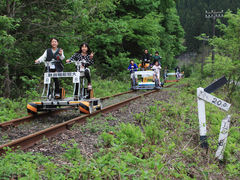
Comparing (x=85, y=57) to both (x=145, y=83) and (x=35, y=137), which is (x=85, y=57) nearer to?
(x=35, y=137)

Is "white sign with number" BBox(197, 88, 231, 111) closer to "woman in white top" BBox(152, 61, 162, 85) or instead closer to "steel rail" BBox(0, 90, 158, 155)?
"steel rail" BBox(0, 90, 158, 155)

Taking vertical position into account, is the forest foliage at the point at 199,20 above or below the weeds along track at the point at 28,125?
above

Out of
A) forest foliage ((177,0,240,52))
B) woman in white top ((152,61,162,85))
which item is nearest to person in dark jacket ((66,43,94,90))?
woman in white top ((152,61,162,85))

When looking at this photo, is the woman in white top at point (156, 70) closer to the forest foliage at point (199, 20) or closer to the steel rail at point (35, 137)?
the steel rail at point (35, 137)

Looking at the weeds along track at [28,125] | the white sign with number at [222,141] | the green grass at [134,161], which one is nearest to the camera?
the green grass at [134,161]

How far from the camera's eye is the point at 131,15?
74.4 ft

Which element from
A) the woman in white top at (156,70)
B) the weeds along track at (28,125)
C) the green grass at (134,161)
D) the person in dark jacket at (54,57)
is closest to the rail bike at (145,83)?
the woman in white top at (156,70)

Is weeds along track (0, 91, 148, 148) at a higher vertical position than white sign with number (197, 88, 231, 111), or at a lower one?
lower

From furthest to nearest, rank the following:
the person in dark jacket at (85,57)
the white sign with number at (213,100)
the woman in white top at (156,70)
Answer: the woman in white top at (156,70), the person in dark jacket at (85,57), the white sign with number at (213,100)

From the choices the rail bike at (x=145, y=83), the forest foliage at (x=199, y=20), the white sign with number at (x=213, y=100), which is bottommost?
the rail bike at (x=145, y=83)

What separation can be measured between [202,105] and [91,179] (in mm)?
2694

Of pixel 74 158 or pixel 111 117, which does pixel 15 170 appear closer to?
pixel 74 158

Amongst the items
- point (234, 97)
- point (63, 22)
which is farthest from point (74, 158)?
point (234, 97)

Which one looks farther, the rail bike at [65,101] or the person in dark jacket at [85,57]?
the person in dark jacket at [85,57]
